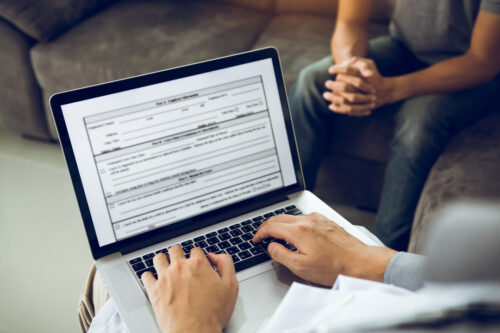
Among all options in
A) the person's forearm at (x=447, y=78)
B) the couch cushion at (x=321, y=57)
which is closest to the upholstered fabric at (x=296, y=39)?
the couch cushion at (x=321, y=57)

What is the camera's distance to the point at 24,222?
1582 mm

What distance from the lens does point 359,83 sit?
125cm

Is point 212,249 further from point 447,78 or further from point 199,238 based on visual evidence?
point 447,78

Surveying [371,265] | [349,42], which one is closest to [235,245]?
[371,265]

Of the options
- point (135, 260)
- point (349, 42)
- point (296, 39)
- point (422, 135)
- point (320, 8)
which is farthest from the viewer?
point (320, 8)

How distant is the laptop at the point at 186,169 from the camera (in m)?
0.73

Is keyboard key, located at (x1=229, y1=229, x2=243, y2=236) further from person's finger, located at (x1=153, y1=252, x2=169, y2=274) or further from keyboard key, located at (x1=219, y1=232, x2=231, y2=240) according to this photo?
person's finger, located at (x1=153, y1=252, x2=169, y2=274)

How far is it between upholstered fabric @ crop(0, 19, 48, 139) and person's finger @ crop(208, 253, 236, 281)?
1439 millimetres

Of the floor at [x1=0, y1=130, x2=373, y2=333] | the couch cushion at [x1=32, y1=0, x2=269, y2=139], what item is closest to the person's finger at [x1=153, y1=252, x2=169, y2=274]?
the floor at [x1=0, y1=130, x2=373, y2=333]

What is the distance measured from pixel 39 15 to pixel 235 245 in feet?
4.43

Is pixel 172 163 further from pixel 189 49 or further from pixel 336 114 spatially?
pixel 189 49

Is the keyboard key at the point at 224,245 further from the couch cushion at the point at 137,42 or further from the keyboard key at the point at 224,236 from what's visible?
the couch cushion at the point at 137,42

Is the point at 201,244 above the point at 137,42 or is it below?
below

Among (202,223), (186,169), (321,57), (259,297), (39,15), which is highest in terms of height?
(39,15)
